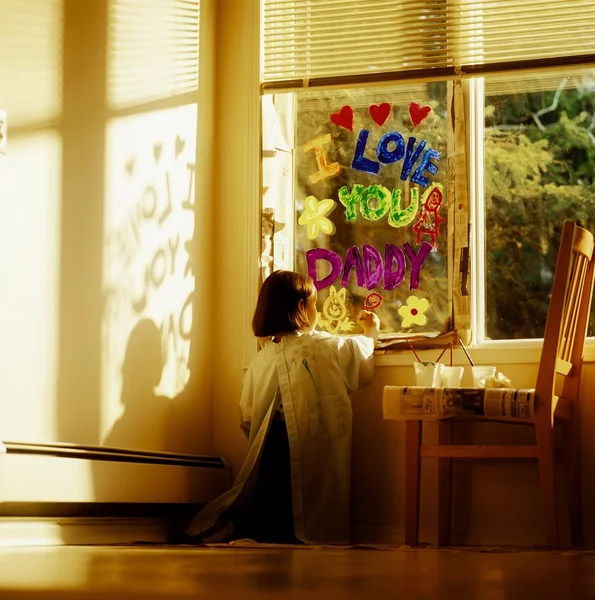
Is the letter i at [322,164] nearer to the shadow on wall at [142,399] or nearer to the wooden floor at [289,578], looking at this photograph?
the shadow on wall at [142,399]

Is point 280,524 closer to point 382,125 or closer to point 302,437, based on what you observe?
point 302,437

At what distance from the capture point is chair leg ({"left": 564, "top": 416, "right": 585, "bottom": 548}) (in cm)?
335

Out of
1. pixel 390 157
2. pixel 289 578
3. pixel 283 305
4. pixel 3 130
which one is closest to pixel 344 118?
pixel 390 157

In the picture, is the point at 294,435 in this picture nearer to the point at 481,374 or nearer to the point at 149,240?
the point at 481,374

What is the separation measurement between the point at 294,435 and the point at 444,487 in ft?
1.75

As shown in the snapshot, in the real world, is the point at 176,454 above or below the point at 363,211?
below

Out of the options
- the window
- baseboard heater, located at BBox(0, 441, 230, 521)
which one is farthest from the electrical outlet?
the window

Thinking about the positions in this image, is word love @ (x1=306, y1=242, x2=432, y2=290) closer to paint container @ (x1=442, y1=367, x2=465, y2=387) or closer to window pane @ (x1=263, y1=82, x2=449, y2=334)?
window pane @ (x1=263, y1=82, x2=449, y2=334)

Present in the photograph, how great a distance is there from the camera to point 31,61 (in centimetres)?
305

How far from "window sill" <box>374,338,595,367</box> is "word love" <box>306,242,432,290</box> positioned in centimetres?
28

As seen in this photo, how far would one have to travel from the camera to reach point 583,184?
384 cm

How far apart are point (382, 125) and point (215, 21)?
80 centimetres

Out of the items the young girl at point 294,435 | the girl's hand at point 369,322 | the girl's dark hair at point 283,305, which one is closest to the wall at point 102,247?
the young girl at point 294,435

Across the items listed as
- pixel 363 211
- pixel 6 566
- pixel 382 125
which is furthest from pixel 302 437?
pixel 6 566
